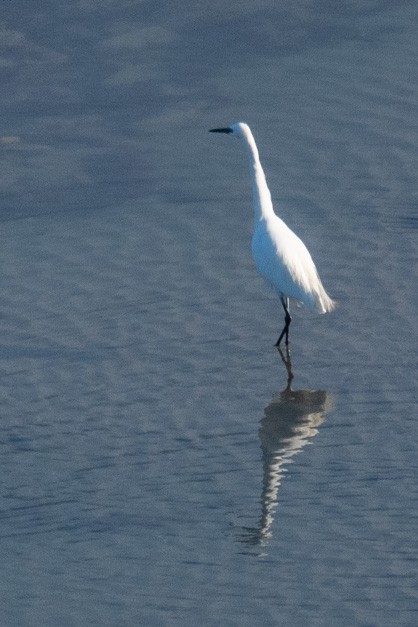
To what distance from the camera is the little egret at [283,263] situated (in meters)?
9.70

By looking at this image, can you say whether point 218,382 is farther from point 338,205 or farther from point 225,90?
point 225,90

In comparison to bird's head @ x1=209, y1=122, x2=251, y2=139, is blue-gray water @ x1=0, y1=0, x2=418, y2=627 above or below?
below

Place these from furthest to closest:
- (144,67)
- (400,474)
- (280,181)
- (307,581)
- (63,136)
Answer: (144,67)
(63,136)
(280,181)
(400,474)
(307,581)

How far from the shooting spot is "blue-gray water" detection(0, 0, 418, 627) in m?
7.07

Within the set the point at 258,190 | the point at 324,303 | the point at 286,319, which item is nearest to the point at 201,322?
the point at 286,319

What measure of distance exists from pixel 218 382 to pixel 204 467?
1141 mm

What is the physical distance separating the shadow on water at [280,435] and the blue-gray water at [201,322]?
2cm

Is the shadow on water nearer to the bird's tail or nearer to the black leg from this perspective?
the black leg

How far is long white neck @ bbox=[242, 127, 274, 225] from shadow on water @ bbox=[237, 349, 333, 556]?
127cm

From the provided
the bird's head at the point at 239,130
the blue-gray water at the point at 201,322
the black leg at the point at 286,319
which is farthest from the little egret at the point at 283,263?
the bird's head at the point at 239,130

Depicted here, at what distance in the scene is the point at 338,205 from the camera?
11.7m

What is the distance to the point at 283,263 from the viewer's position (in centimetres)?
980

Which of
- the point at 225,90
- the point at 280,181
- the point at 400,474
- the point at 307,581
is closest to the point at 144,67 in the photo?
the point at 225,90

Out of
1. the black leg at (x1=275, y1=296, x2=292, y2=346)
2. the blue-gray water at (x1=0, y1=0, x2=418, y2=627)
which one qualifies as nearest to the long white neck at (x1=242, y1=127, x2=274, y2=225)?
the blue-gray water at (x1=0, y1=0, x2=418, y2=627)
